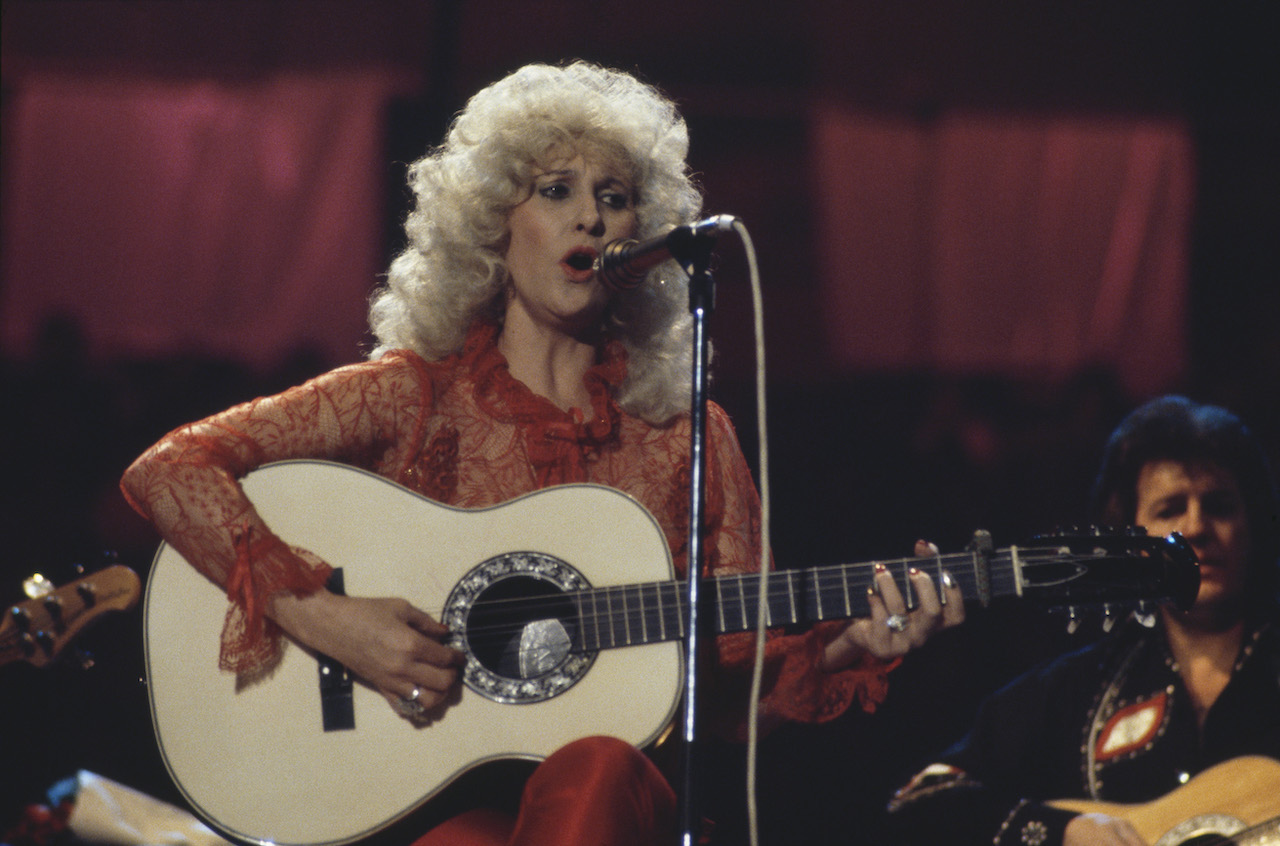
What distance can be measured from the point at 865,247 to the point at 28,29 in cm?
357

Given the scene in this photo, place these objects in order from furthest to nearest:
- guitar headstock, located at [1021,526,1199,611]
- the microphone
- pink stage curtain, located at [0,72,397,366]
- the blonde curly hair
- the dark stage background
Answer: pink stage curtain, located at [0,72,397,366], the dark stage background, the blonde curly hair, guitar headstock, located at [1021,526,1199,611], the microphone

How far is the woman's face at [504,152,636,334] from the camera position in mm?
2562

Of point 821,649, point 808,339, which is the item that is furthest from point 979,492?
point 821,649

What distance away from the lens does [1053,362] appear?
480 cm

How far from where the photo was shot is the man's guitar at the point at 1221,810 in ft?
8.30

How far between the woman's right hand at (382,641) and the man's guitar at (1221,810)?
182 centimetres

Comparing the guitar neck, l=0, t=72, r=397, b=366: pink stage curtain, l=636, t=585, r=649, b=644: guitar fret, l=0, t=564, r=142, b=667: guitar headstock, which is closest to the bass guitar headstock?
the guitar neck

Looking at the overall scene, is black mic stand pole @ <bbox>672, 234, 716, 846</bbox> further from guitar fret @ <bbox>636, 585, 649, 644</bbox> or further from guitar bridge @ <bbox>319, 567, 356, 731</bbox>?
guitar bridge @ <bbox>319, 567, 356, 731</bbox>

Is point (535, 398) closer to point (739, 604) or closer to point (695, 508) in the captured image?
point (739, 604)

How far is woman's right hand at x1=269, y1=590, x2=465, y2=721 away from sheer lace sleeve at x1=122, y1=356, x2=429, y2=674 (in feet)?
0.15

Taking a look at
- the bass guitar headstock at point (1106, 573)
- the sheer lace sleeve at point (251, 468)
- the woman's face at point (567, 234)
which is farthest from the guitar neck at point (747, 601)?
the woman's face at point (567, 234)

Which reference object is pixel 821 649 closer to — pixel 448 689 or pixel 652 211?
pixel 448 689

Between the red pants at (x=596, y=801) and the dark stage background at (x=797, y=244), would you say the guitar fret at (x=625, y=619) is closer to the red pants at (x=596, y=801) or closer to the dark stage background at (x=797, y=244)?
the red pants at (x=596, y=801)

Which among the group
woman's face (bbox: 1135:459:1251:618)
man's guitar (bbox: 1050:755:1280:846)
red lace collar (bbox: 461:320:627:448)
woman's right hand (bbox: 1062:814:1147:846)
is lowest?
woman's right hand (bbox: 1062:814:1147:846)
